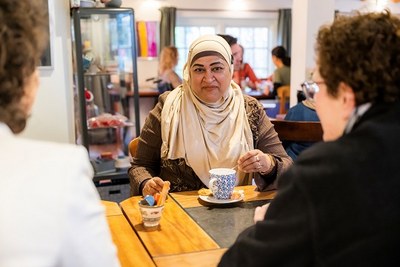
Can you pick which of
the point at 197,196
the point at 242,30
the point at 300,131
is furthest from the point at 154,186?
the point at 242,30

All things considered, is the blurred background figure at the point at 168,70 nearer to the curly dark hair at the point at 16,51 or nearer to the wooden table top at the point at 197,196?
the wooden table top at the point at 197,196

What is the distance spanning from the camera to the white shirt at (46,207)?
65 cm

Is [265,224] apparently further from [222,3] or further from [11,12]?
[222,3]

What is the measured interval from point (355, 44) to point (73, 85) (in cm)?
321

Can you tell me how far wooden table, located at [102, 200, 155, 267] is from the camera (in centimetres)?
119

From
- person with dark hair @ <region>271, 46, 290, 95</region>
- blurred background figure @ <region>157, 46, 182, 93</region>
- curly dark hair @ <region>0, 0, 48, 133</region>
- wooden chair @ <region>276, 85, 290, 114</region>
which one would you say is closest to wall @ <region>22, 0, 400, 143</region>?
curly dark hair @ <region>0, 0, 48, 133</region>

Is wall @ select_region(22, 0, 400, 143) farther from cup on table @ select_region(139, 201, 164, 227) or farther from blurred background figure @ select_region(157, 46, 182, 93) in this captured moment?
blurred background figure @ select_region(157, 46, 182, 93)

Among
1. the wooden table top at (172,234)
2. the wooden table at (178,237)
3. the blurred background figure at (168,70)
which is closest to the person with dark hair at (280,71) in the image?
the blurred background figure at (168,70)

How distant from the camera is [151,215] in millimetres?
1403

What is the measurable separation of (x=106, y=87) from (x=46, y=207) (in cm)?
367

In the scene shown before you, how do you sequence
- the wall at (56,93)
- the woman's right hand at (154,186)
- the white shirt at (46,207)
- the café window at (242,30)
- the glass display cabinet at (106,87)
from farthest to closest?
the café window at (242,30) → the glass display cabinet at (106,87) → the wall at (56,93) → the woman's right hand at (154,186) → the white shirt at (46,207)

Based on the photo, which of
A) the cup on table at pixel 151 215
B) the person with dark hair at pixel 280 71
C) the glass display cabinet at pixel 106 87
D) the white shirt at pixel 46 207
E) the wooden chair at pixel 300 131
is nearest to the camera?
the white shirt at pixel 46 207

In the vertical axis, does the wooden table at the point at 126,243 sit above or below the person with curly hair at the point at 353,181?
below

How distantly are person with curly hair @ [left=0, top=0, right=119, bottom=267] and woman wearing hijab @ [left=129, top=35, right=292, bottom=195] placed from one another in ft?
3.88
